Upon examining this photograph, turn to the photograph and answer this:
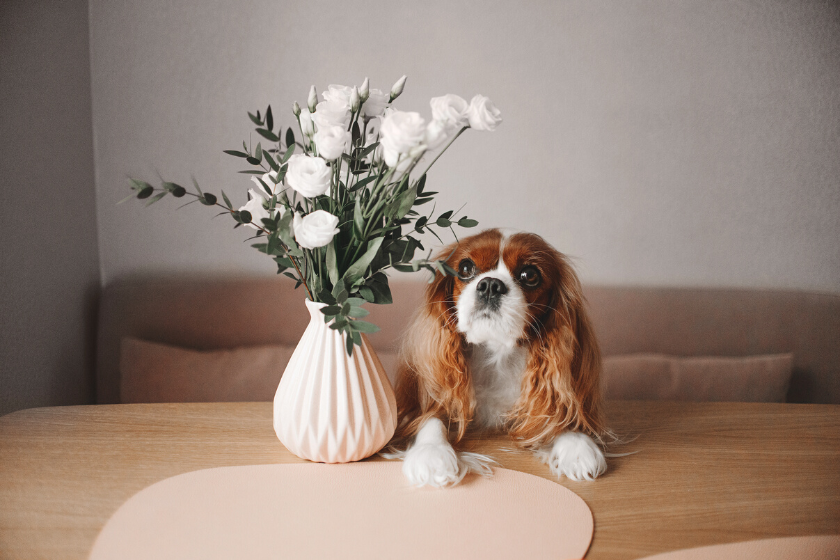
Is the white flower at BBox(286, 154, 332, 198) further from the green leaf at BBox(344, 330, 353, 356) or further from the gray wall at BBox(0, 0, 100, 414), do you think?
the gray wall at BBox(0, 0, 100, 414)

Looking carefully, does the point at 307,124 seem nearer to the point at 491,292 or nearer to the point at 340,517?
the point at 491,292

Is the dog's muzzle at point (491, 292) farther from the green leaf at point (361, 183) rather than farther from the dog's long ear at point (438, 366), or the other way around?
the green leaf at point (361, 183)

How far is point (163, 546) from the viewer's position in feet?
2.17

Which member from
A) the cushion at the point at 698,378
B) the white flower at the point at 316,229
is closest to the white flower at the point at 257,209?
the white flower at the point at 316,229

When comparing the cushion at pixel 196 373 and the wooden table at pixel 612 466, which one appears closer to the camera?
the wooden table at pixel 612 466

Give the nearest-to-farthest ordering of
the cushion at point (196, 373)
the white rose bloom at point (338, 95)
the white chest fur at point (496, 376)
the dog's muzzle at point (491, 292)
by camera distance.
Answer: the white rose bloom at point (338, 95)
the dog's muzzle at point (491, 292)
the white chest fur at point (496, 376)
the cushion at point (196, 373)

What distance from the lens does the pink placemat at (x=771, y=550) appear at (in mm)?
670

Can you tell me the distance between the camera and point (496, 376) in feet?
3.30

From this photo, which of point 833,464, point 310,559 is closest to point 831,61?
point 833,464

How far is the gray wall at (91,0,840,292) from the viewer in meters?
1.41

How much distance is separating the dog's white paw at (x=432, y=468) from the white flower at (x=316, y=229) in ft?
1.23

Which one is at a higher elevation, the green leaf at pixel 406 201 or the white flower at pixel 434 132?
the white flower at pixel 434 132

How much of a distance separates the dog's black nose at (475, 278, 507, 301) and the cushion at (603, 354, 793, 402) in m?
0.70

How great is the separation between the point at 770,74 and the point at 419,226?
1.23m
